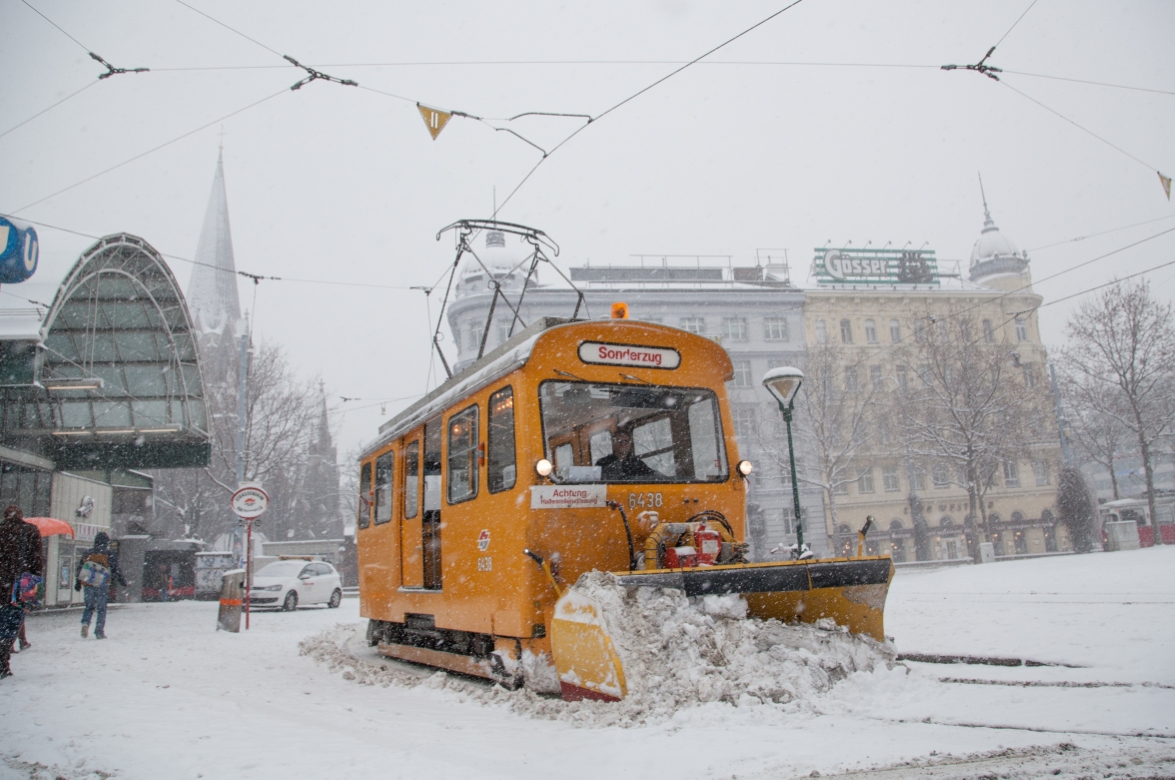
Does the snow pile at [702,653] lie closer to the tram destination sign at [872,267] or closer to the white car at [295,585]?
the white car at [295,585]

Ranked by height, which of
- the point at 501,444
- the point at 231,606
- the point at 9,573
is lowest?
the point at 231,606

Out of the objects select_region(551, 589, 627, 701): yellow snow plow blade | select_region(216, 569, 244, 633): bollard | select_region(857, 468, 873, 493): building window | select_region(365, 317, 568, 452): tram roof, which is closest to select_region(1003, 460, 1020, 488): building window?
select_region(857, 468, 873, 493): building window

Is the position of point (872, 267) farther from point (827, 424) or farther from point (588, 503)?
point (588, 503)

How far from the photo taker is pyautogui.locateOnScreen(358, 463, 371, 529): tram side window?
1056 centimetres

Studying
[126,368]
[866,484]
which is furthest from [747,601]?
[866,484]

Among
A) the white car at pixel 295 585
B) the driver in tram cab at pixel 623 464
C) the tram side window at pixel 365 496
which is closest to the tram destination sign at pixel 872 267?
the white car at pixel 295 585

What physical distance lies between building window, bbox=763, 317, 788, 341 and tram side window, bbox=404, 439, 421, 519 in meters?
37.1

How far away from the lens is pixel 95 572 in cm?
1262

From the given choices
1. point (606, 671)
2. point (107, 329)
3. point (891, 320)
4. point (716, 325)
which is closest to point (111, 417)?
point (107, 329)

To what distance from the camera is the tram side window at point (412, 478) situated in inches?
344

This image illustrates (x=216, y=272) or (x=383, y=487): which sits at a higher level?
(x=216, y=272)

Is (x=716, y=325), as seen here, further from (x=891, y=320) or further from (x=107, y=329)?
(x=107, y=329)

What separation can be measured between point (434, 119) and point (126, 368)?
15716 mm

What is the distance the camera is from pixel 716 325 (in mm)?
43656
